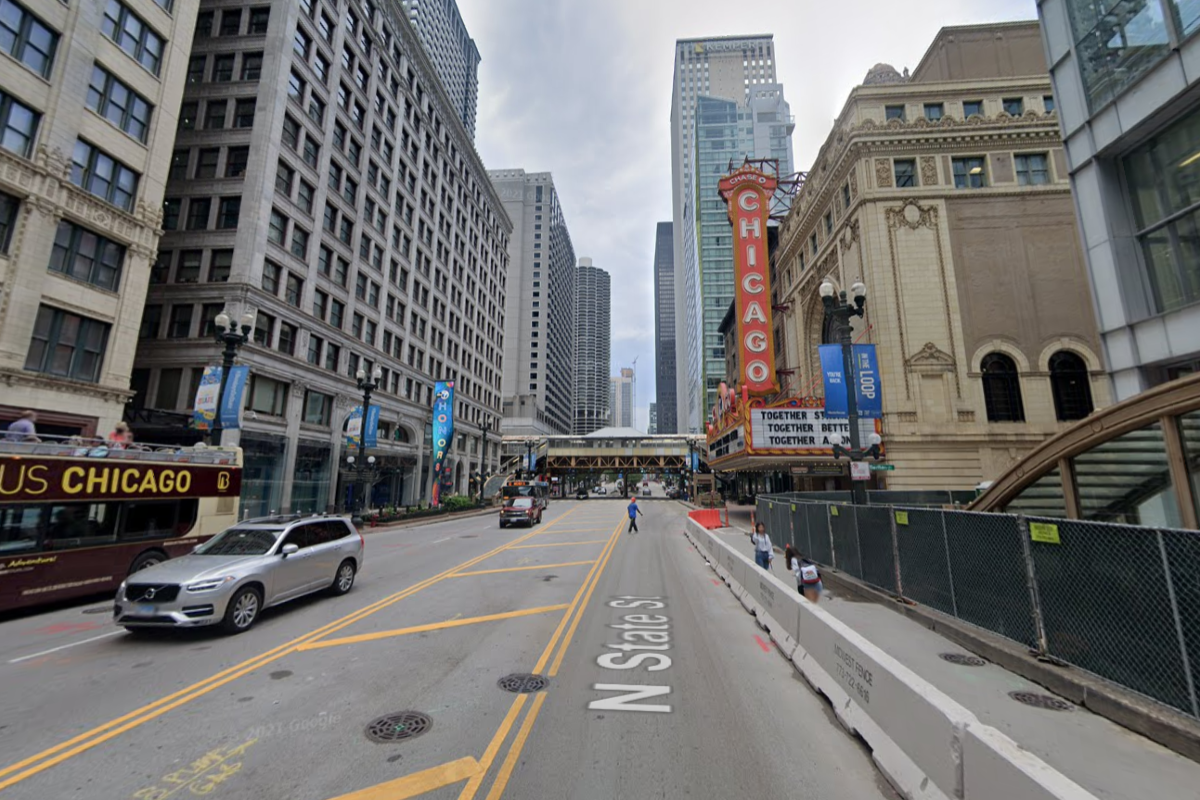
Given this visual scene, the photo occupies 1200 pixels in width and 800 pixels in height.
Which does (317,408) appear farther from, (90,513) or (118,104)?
(90,513)

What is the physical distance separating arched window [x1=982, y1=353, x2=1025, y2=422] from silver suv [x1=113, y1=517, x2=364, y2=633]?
2863 cm

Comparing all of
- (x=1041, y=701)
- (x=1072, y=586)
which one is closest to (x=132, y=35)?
(x=1072, y=586)

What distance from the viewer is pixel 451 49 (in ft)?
431

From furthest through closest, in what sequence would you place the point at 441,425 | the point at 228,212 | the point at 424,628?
the point at 441,425, the point at 228,212, the point at 424,628

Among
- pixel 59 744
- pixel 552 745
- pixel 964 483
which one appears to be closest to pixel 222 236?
pixel 59 744

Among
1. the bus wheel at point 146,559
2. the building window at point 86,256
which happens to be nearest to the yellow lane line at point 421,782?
the bus wheel at point 146,559

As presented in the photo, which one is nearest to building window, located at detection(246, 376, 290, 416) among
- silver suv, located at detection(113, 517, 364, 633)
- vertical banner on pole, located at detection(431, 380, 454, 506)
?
vertical banner on pole, located at detection(431, 380, 454, 506)

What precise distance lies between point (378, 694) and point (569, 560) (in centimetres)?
1102

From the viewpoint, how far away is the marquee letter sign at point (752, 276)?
98.7ft

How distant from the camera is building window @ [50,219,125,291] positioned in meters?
20.0

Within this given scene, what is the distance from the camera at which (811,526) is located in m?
15.6

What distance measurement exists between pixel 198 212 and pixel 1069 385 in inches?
1896

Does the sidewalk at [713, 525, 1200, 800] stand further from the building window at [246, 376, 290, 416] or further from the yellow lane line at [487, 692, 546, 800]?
the building window at [246, 376, 290, 416]

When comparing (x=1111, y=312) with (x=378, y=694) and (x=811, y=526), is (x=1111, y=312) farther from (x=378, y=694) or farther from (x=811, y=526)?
(x=378, y=694)
